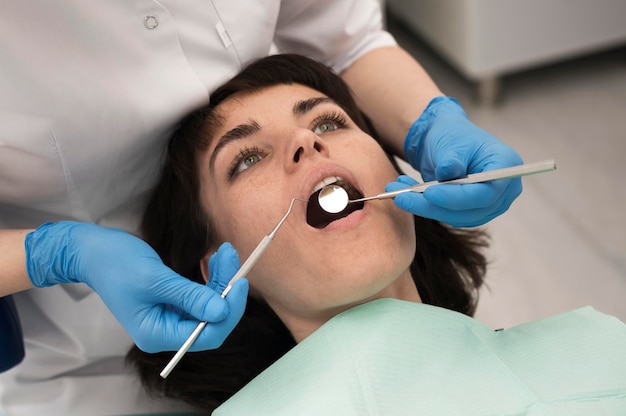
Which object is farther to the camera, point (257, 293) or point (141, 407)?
point (141, 407)

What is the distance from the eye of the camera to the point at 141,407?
57.7 inches

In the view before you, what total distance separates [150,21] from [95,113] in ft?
0.63

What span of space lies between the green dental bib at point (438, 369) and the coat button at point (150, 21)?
61 centimetres

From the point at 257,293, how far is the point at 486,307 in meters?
0.75

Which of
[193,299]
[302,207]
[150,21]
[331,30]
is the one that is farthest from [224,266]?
[331,30]

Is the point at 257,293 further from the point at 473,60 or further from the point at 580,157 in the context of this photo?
the point at 473,60

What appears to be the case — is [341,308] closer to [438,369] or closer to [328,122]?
[438,369]

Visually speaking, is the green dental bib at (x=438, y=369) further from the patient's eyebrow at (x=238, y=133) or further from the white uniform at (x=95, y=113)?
the white uniform at (x=95, y=113)

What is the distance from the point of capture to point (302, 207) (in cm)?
114

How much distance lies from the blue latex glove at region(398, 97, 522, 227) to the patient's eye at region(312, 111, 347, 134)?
6.6 inches

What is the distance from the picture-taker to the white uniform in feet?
3.88

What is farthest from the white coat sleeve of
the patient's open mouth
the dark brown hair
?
the patient's open mouth

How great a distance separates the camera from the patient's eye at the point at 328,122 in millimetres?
1280

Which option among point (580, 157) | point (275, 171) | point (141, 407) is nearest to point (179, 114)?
point (275, 171)
